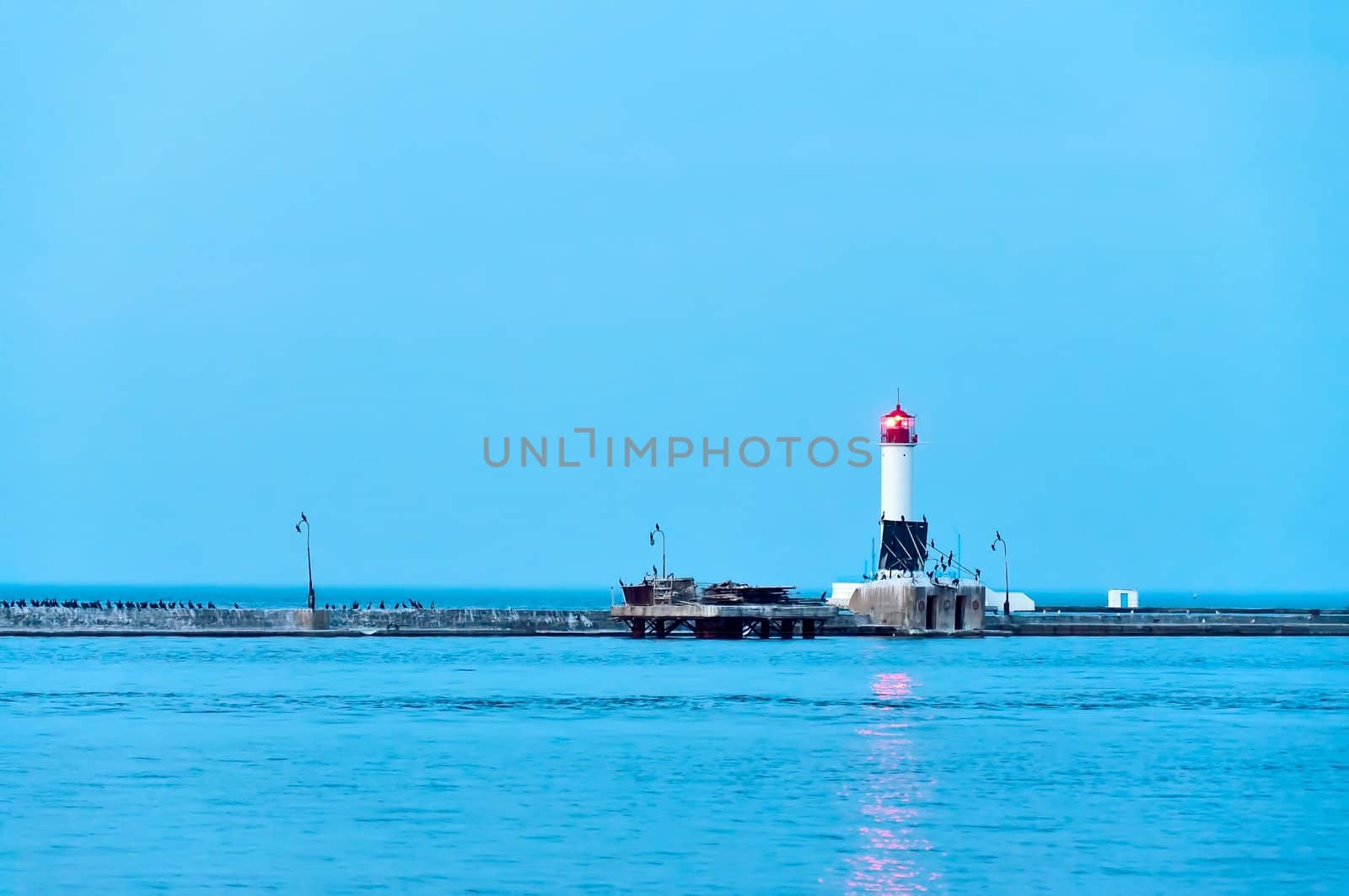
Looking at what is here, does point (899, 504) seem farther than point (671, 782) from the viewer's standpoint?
Yes

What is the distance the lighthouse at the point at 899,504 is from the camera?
10350 centimetres

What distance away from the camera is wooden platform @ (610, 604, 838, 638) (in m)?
99.8

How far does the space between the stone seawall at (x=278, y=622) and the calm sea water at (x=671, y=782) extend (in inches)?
872

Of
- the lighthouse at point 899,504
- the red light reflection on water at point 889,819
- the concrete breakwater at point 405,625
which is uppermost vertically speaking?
the lighthouse at point 899,504

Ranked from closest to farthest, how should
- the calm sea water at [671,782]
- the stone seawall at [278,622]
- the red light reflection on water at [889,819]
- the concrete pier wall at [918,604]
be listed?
the red light reflection on water at [889,819]
the calm sea water at [671,782]
the stone seawall at [278,622]
the concrete pier wall at [918,604]

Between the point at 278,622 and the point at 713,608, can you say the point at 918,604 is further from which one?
the point at 278,622

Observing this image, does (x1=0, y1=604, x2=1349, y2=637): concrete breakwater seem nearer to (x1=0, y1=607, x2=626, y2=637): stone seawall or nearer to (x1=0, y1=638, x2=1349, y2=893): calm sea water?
(x1=0, y1=607, x2=626, y2=637): stone seawall

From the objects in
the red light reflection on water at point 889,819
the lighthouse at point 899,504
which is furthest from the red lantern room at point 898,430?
the red light reflection on water at point 889,819

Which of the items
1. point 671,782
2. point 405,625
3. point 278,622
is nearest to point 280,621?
point 278,622

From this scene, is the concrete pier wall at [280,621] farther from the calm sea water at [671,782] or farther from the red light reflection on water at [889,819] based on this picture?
the red light reflection on water at [889,819]

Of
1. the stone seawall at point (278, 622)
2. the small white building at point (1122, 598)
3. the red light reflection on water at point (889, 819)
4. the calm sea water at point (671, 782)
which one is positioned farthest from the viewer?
the small white building at point (1122, 598)

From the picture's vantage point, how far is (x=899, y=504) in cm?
10462

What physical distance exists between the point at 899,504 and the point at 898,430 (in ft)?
14.7

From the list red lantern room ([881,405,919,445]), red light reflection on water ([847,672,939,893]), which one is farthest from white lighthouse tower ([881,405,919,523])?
red light reflection on water ([847,672,939,893])
